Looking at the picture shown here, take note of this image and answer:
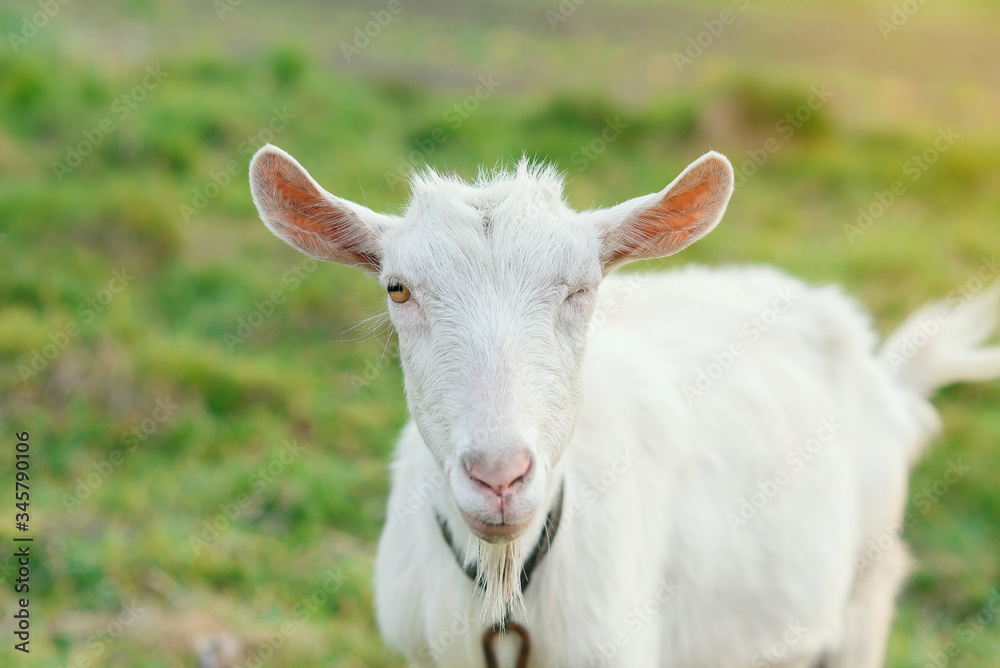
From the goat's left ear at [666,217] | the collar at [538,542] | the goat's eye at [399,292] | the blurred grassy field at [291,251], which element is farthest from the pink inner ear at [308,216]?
the collar at [538,542]

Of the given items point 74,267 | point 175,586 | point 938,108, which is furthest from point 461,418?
point 938,108

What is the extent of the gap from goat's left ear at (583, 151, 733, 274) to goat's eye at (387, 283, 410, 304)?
0.55 m

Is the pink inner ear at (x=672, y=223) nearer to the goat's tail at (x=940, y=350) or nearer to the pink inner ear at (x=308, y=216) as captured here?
the pink inner ear at (x=308, y=216)

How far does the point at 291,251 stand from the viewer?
6387 millimetres

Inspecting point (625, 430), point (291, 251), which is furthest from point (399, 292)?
point (291, 251)

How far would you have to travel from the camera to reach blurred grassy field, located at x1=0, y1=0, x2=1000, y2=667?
4.20 meters

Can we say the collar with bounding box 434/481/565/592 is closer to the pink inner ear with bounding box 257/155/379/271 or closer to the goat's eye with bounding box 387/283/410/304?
the goat's eye with bounding box 387/283/410/304

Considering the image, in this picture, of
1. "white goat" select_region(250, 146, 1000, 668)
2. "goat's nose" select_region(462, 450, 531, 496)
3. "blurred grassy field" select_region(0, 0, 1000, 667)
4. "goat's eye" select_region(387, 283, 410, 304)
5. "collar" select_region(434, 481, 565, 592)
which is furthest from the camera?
"blurred grassy field" select_region(0, 0, 1000, 667)

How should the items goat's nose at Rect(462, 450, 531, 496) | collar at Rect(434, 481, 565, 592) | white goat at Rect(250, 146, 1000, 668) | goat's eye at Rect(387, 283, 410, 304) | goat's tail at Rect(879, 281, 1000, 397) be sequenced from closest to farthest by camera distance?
goat's nose at Rect(462, 450, 531, 496), white goat at Rect(250, 146, 1000, 668), goat's eye at Rect(387, 283, 410, 304), collar at Rect(434, 481, 565, 592), goat's tail at Rect(879, 281, 1000, 397)

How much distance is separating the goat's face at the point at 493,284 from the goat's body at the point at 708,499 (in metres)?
0.48

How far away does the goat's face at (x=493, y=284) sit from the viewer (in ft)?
6.77

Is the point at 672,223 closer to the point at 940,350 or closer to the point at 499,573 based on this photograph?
the point at 499,573

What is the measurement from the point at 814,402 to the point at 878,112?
6.96 m

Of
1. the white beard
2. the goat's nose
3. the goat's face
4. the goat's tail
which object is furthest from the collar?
the goat's tail
